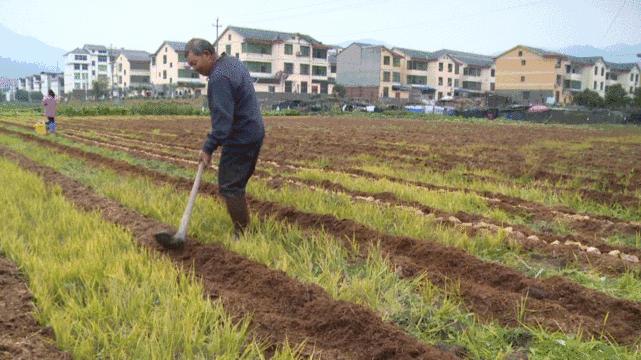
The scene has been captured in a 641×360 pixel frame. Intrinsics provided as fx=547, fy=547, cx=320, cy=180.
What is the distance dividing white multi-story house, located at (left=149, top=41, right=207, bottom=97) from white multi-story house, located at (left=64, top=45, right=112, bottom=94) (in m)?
24.0

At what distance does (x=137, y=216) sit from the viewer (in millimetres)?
5863

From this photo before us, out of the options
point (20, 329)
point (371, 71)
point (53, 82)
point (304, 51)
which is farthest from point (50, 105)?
point (53, 82)

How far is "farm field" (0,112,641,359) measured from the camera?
9.71 ft

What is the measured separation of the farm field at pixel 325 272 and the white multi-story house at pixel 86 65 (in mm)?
93182

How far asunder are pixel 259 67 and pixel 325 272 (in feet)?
212

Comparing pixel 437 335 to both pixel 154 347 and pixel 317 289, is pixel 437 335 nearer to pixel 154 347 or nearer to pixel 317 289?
pixel 317 289

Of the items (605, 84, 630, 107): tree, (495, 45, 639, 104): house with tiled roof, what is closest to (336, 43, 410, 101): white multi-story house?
(495, 45, 639, 104): house with tiled roof

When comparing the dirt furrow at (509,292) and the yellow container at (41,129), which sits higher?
the yellow container at (41,129)

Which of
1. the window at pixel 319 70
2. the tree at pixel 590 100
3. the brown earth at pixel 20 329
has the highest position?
the window at pixel 319 70

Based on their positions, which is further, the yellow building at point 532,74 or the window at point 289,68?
the window at point 289,68

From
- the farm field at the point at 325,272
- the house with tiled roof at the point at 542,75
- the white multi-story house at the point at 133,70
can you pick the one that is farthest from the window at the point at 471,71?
the farm field at the point at 325,272

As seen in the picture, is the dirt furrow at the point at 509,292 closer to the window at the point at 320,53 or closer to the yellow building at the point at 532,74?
the yellow building at the point at 532,74

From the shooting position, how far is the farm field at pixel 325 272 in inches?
117

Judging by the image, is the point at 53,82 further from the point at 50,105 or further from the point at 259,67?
the point at 50,105
